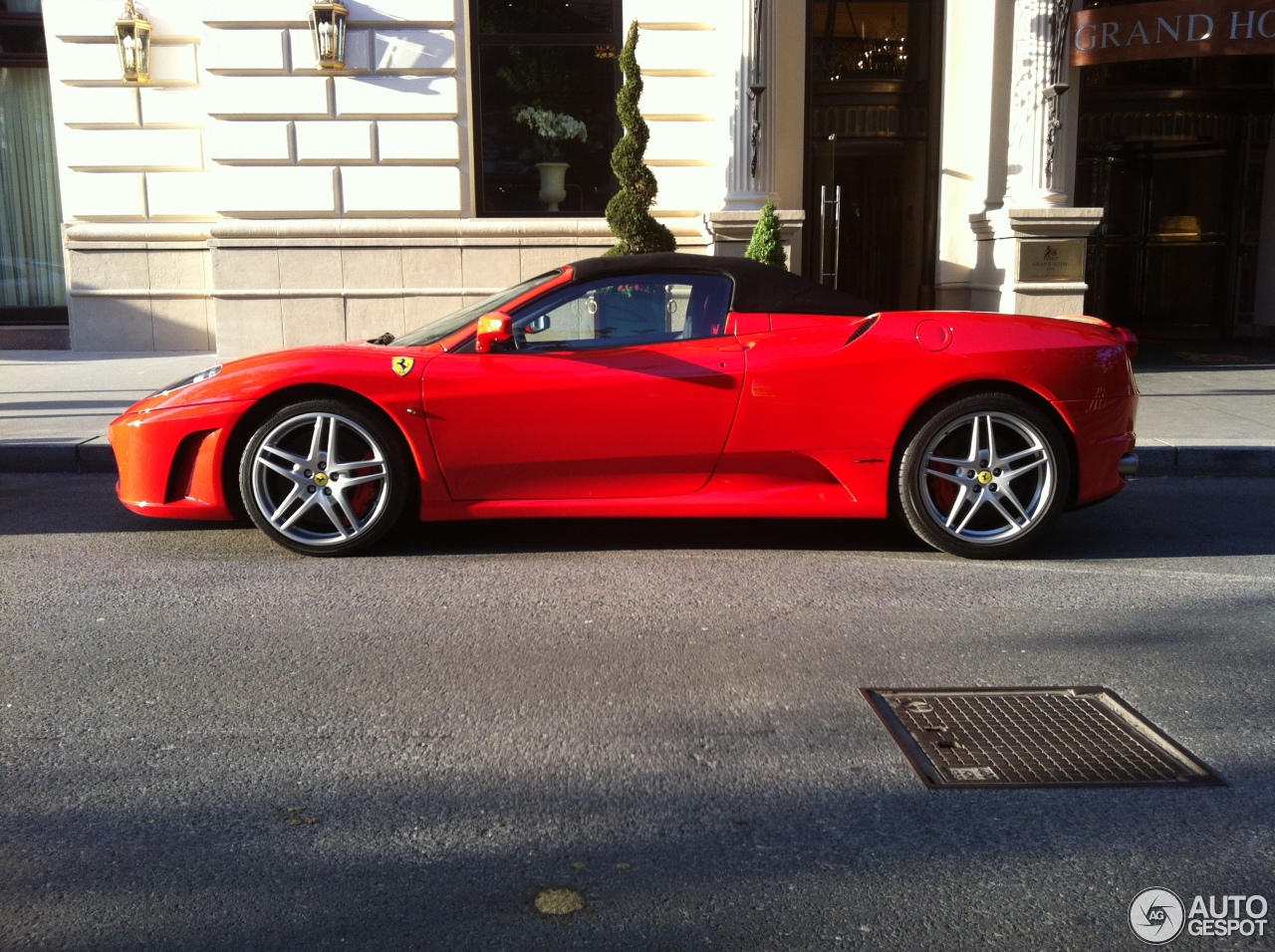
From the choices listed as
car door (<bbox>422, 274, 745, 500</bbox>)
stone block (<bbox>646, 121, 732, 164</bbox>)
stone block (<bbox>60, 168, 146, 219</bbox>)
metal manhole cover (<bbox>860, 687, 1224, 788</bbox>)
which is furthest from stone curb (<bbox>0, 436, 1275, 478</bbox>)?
stone block (<bbox>646, 121, 732, 164</bbox>)

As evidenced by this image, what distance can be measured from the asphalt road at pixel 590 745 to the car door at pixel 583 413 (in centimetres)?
37

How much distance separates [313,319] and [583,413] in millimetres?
8101

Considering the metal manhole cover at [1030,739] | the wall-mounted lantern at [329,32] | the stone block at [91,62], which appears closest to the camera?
the metal manhole cover at [1030,739]

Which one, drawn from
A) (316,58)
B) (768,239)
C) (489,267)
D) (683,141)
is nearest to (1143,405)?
(768,239)

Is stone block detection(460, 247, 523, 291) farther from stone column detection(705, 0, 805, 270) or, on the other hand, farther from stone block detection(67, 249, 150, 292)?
stone block detection(67, 249, 150, 292)

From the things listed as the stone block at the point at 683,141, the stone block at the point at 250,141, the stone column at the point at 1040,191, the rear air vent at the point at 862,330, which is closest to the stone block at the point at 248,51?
the stone block at the point at 250,141

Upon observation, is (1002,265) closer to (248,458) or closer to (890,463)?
(890,463)

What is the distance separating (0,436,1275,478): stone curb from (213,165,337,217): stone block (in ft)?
17.8

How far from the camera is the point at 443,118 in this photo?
12500 millimetres

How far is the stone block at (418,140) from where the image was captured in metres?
12.5

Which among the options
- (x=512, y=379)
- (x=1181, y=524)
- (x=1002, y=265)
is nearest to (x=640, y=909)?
(x=512, y=379)

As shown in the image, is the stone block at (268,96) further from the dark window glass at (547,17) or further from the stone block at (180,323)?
the stone block at (180,323)

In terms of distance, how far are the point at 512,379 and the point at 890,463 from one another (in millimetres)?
1679

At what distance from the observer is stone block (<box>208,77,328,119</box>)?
12.3 metres
